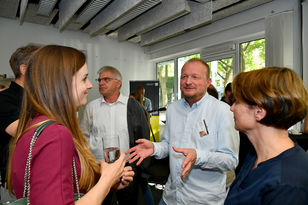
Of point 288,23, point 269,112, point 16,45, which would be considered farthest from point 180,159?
point 16,45

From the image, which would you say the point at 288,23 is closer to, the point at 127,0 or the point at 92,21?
the point at 127,0

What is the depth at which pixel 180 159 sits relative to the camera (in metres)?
1.57

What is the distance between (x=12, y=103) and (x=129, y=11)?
3548mm

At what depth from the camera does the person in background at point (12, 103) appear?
139 cm

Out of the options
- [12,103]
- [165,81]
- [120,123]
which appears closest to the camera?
[12,103]

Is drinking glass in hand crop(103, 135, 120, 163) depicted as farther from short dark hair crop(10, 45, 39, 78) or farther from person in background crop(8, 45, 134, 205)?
short dark hair crop(10, 45, 39, 78)

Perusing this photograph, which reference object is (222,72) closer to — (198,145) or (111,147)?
(198,145)

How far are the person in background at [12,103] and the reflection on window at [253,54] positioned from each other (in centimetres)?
505

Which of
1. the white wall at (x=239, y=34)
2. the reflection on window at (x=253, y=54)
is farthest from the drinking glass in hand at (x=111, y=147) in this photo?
the reflection on window at (x=253, y=54)

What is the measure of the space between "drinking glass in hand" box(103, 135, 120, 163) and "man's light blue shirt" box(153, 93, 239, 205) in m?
0.57

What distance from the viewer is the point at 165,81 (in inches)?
323

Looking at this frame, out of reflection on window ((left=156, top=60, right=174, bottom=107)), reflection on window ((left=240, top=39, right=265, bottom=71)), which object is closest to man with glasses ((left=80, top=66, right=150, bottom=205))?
reflection on window ((left=240, top=39, right=265, bottom=71))

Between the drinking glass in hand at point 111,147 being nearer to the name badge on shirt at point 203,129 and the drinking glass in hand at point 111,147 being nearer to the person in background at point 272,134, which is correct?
the person in background at point 272,134

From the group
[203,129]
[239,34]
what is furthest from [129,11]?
[203,129]
